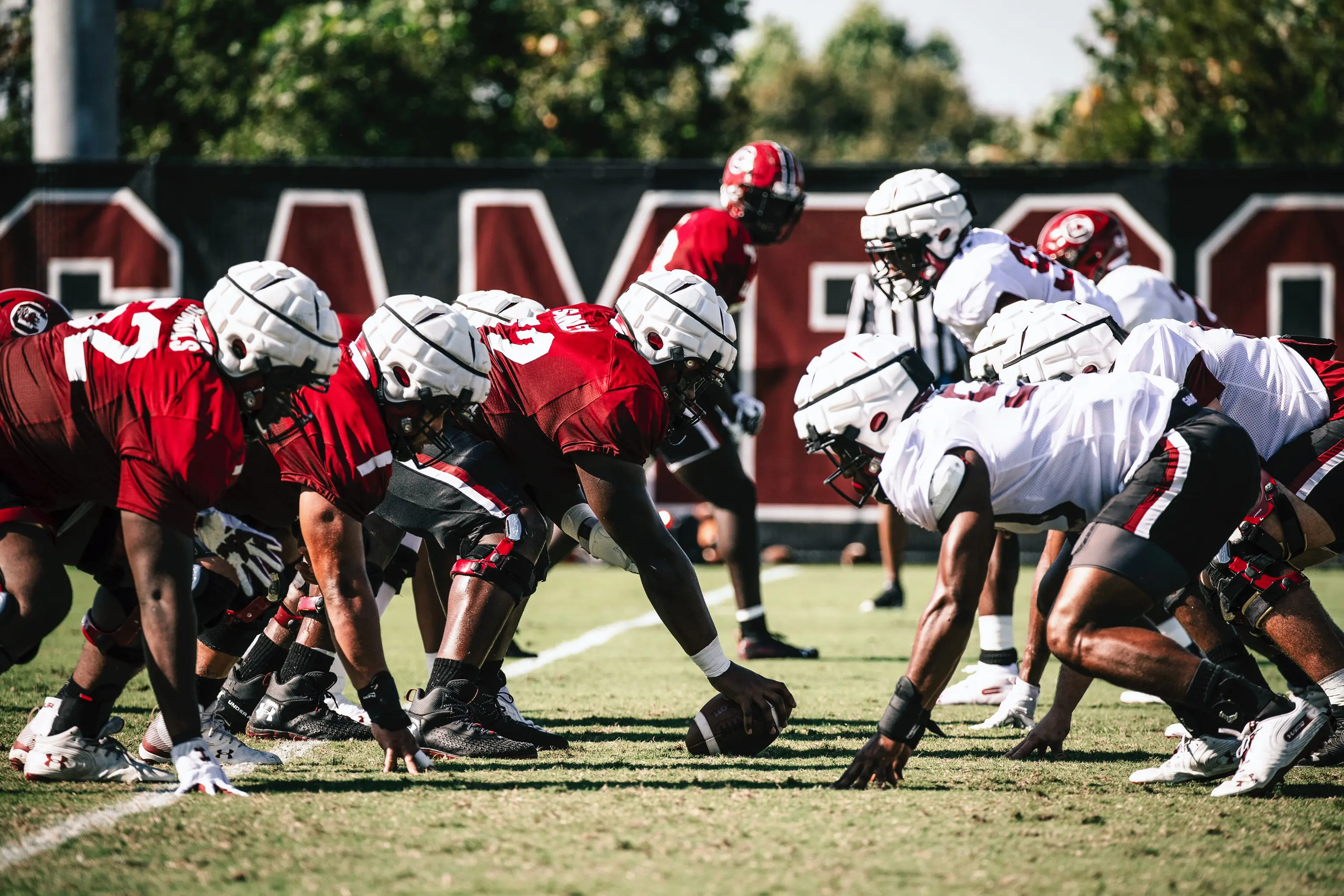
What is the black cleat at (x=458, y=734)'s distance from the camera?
507 cm

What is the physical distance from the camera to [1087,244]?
24.9 ft

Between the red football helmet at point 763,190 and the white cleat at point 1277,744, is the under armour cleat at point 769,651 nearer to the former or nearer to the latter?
the red football helmet at point 763,190

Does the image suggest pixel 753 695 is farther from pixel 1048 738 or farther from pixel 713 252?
pixel 713 252

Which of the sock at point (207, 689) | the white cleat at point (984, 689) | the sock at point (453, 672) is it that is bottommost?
the white cleat at point (984, 689)

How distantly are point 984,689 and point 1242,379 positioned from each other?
1.79 meters

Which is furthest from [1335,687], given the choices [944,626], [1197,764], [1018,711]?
[944,626]

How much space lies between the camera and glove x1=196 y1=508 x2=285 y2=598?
15.3ft

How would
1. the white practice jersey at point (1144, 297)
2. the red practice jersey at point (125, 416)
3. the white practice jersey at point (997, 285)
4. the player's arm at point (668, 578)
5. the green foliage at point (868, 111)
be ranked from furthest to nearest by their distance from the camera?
the green foliage at point (868, 111) → the white practice jersey at point (1144, 297) → the white practice jersey at point (997, 285) → the player's arm at point (668, 578) → the red practice jersey at point (125, 416)

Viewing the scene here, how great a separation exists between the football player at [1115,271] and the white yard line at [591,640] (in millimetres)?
2669

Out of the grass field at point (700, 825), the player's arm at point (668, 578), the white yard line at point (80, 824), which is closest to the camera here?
the grass field at point (700, 825)

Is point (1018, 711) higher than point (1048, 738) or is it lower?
lower

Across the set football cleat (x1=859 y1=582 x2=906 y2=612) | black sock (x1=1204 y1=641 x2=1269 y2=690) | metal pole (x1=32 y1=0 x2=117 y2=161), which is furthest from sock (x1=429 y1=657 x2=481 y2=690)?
metal pole (x1=32 y1=0 x2=117 y2=161)

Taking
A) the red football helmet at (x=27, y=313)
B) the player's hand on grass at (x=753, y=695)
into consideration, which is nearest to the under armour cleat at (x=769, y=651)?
the player's hand on grass at (x=753, y=695)

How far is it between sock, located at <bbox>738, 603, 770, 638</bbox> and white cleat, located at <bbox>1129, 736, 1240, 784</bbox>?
10.1 ft
